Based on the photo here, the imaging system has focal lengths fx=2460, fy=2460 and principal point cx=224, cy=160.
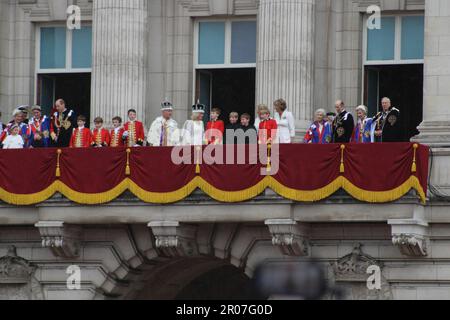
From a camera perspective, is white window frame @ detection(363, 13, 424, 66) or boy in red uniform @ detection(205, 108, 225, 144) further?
white window frame @ detection(363, 13, 424, 66)

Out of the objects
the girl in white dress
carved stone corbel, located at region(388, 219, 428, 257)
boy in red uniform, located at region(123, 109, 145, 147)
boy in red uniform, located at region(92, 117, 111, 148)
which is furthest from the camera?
the girl in white dress

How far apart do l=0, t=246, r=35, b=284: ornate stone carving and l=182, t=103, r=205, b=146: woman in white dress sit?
596 cm

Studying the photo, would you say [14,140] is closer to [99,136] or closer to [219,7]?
[99,136]

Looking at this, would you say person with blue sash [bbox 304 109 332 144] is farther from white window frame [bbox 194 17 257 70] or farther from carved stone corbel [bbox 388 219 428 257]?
white window frame [bbox 194 17 257 70]

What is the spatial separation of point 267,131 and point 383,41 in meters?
5.86

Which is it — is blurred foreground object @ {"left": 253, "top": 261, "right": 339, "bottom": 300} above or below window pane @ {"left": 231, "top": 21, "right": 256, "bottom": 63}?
below

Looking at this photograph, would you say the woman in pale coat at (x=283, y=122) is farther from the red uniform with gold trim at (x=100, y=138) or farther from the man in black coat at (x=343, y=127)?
the red uniform with gold trim at (x=100, y=138)

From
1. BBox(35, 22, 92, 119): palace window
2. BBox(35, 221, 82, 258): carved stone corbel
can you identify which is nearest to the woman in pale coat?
BBox(35, 221, 82, 258): carved stone corbel

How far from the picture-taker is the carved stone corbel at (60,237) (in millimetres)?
66875

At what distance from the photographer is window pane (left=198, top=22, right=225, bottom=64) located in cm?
7112

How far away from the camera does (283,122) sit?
6544 centimetres

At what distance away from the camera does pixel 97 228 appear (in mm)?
67875

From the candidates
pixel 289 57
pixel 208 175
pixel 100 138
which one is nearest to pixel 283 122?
pixel 208 175

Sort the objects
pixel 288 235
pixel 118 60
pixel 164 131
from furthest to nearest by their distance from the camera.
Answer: pixel 118 60 → pixel 164 131 → pixel 288 235
